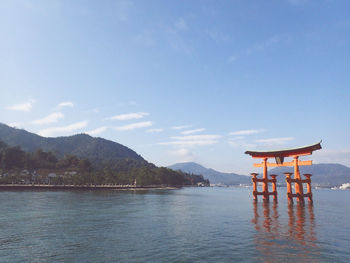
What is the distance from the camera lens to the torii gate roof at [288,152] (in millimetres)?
40375

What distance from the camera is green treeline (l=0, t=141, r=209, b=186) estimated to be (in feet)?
433

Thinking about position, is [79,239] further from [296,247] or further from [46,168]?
[46,168]

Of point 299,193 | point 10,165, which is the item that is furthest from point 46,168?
point 299,193

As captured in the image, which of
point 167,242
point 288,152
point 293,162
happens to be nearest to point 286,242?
point 167,242

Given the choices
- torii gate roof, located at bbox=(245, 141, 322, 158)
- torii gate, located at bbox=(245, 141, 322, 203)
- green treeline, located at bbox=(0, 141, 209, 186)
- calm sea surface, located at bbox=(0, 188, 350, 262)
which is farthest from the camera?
green treeline, located at bbox=(0, 141, 209, 186)

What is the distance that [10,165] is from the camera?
→ 551ft

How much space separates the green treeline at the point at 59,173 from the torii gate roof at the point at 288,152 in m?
101

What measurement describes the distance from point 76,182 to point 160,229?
118449mm

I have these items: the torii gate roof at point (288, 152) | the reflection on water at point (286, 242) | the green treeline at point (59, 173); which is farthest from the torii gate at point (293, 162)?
the green treeline at point (59, 173)

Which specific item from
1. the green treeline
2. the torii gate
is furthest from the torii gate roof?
the green treeline

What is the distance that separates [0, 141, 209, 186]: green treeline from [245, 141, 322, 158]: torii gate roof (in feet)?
331

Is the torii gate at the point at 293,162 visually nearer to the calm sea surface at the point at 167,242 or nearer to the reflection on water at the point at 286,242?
the calm sea surface at the point at 167,242

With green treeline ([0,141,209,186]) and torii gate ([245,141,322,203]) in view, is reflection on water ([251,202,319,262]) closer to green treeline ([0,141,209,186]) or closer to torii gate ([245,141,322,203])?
torii gate ([245,141,322,203])

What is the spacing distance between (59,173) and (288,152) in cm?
16156
